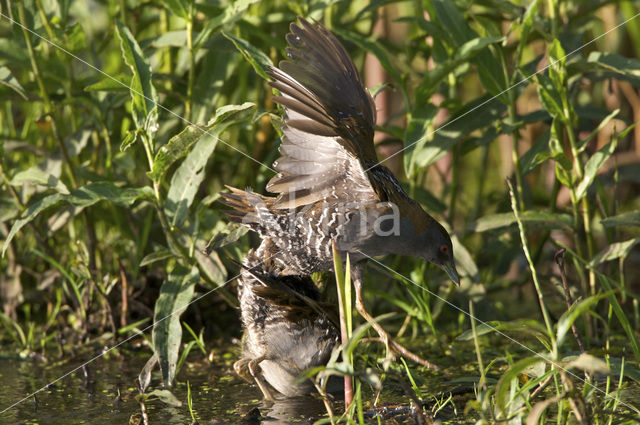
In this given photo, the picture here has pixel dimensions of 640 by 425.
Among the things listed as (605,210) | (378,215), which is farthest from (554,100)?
(378,215)

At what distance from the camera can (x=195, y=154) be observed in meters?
2.89

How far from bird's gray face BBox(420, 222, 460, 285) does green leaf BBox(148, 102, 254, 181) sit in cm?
86

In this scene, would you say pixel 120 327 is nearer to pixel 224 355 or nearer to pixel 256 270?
pixel 224 355

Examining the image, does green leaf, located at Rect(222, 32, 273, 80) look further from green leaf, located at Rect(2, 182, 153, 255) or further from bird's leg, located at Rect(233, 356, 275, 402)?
bird's leg, located at Rect(233, 356, 275, 402)

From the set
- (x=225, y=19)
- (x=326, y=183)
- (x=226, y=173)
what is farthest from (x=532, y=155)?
(x=226, y=173)

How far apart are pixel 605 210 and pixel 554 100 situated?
1.90ft

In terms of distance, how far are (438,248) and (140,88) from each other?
1295 mm

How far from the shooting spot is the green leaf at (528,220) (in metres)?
2.99

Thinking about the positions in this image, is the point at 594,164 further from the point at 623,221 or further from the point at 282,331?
the point at 282,331

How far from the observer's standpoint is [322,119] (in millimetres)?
2293

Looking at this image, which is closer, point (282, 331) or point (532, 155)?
point (282, 331)

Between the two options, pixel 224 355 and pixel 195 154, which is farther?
pixel 224 355

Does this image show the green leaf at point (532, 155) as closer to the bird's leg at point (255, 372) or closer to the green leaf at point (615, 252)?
the green leaf at point (615, 252)

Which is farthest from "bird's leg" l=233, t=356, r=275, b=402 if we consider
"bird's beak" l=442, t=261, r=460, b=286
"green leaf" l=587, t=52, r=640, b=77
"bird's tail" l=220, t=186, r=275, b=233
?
"green leaf" l=587, t=52, r=640, b=77
